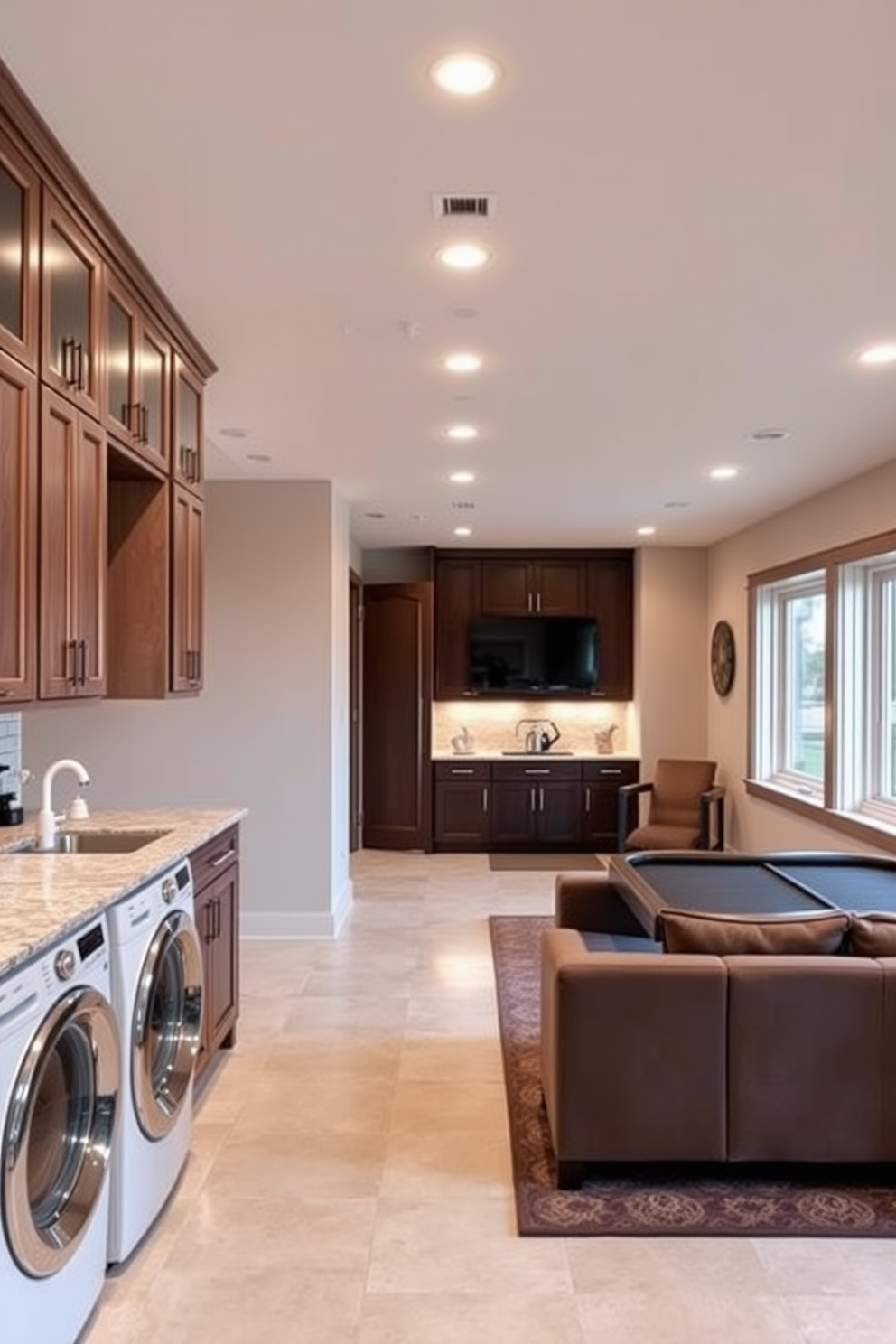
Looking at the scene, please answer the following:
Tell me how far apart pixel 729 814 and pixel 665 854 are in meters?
3.70

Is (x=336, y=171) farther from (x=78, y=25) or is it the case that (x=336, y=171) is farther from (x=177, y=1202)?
(x=177, y=1202)

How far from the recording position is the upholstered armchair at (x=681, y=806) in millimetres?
7250

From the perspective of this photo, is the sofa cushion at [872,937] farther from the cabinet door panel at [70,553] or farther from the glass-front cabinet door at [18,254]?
the glass-front cabinet door at [18,254]

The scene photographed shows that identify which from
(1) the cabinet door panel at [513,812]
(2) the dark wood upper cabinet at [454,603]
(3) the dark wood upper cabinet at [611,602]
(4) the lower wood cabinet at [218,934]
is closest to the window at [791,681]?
(3) the dark wood upper cabinet at [611,602]

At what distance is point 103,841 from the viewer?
3.38 m

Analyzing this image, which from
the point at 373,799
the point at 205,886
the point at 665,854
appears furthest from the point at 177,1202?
the point at 373,799

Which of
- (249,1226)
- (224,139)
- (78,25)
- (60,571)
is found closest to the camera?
(78,25)

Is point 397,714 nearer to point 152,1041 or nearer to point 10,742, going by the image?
point 10,742

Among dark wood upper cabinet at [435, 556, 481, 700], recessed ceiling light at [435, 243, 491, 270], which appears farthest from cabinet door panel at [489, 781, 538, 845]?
recessed ceiling light at [435, 243, 491, 270]

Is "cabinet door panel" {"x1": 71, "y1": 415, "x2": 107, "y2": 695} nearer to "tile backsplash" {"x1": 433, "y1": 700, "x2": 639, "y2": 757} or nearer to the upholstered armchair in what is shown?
the upholstered armchair

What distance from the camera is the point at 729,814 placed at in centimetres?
761

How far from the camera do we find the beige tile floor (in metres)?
2.22

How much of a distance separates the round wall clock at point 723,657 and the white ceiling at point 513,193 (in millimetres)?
3337

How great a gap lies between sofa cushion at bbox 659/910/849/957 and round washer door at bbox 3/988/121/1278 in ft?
5.22
